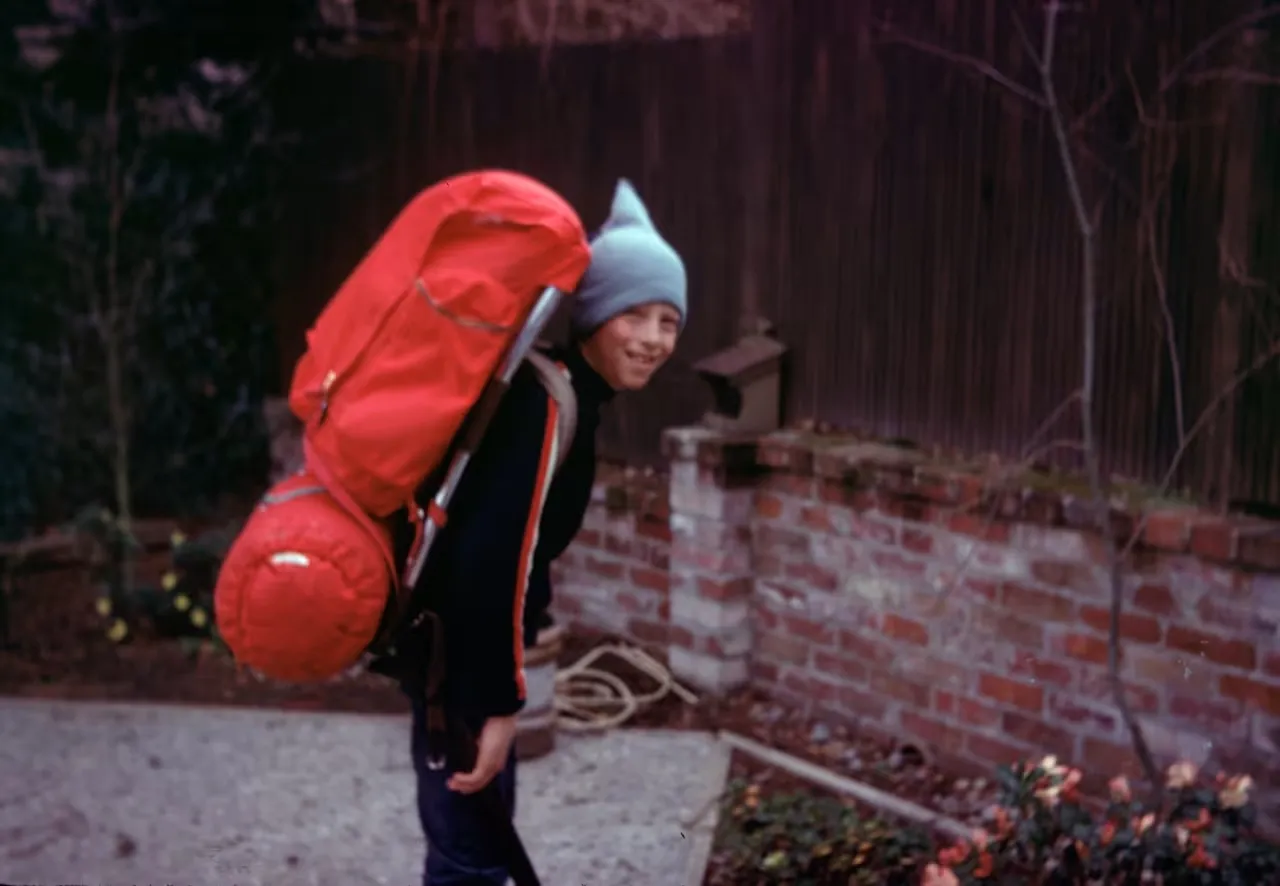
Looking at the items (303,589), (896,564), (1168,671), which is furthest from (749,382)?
(303,589)

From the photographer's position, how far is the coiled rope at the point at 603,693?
4246 millimetres

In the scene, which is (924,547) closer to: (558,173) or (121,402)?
(558,173)

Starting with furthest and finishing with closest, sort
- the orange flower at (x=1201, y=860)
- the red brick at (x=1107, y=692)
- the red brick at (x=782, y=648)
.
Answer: the red brick at (x=782, y=648), the red brick at (x=1107, y=692), the orange flower at (x=1201, y=860)

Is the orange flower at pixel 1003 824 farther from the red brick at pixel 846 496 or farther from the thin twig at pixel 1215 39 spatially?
the thin twig at pixel 1215 39

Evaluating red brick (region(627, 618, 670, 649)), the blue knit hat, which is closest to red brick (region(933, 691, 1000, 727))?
red brick (region(627, 618, 670, 649))

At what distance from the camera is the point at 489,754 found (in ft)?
7.39

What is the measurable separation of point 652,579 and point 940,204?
69.8 inches

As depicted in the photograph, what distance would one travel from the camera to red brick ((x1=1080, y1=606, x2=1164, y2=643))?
323cm

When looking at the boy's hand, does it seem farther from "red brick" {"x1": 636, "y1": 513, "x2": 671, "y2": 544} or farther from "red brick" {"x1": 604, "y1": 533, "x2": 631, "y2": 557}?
"red brick" {"x1": 604, "y1": 533, "x2": 631, "y2": 557}

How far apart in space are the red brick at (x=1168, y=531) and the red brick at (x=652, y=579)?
1863mm

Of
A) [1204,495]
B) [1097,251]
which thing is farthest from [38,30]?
[1204,495]

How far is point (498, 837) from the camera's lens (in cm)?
242

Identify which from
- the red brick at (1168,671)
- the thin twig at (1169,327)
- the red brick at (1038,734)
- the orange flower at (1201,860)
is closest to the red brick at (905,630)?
the red brick at (1038,734)

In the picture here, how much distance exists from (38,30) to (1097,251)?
4.54 m
